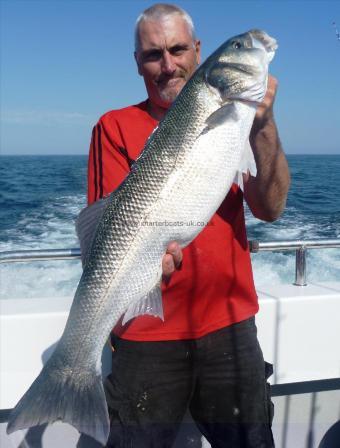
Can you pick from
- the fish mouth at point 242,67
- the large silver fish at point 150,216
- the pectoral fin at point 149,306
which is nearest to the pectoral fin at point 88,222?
the large silver fish at point 150,216

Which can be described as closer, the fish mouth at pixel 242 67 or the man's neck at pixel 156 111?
the fish mouth at pixel 242 67

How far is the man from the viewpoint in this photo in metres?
2.44

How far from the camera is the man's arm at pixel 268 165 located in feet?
7.71

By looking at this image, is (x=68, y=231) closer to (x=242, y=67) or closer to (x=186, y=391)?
(x=186, y=391)

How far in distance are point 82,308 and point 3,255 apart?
1.17m

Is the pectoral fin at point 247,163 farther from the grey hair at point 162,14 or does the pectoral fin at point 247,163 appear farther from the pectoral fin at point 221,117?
the grey hair at point 162,14

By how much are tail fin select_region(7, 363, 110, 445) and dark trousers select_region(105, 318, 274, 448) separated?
29 cm

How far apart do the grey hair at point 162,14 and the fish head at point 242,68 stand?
51cm

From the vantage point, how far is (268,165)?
2441 mm

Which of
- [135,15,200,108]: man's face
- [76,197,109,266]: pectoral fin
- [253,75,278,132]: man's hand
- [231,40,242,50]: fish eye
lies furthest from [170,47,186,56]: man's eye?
[76,197,109,266]: pectoral fin

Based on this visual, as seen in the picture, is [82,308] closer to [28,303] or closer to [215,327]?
[215,327]

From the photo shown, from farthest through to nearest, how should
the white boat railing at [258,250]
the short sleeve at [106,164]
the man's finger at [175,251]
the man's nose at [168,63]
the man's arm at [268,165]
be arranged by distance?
the white boat railing at [258,250] < the man's nose at [168,63] < the short sleeve at [106,164] < the man's arm at [268,165] < the man's finger at [175,251]

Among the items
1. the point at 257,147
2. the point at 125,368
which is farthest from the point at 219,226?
the point at 125,368

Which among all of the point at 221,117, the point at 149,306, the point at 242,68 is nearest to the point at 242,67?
the point at 242,68
